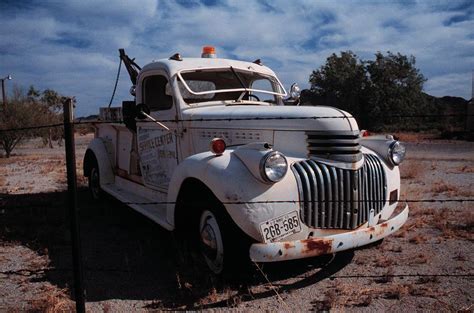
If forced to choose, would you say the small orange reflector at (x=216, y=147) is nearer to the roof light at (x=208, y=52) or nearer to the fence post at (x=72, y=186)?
the fence post at (x=72, y=186)

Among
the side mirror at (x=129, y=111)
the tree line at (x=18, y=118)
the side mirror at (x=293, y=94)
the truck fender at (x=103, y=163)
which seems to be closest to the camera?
the side mirror at (x=129, y=111)

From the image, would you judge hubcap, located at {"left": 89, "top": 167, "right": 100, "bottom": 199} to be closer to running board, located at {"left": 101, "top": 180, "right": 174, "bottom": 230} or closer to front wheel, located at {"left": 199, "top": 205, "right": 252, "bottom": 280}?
running board, located at {"left": 101, "top": 180, "right": 174, "bottom": 230}

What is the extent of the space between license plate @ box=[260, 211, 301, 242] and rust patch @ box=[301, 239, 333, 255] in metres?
0.16

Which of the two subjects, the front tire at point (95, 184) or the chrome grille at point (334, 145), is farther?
the front tire at point (95, 184)

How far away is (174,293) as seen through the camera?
3.33 metres

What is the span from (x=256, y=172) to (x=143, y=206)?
204 cm

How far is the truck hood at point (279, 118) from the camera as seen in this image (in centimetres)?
351

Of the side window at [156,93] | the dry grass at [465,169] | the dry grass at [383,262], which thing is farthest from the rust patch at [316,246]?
the dry grass at [465,169]

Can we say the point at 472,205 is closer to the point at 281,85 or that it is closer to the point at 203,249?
the point at 281,85

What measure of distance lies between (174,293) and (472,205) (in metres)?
4.86

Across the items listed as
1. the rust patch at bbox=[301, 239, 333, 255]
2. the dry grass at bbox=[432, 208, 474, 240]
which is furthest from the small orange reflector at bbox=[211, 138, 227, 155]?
the dry grass at bbox=[432, 208, 474, 240]

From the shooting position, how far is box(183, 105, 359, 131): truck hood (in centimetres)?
351

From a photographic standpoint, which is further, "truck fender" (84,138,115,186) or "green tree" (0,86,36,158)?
Result: "green tree" (0,86,36,158)

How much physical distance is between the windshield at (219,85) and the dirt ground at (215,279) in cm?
163
